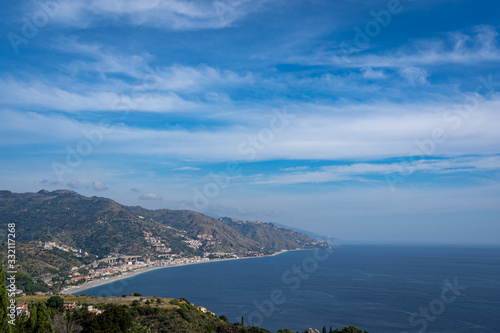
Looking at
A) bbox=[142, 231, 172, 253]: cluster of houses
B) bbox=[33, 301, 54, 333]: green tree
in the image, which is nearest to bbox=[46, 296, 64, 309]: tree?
bbox=[33, 301, 54, 333]: green tree

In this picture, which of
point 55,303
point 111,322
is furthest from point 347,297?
point 111,322

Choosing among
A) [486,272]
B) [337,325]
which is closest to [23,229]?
[337,325]

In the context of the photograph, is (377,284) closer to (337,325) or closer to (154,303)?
(337,325)

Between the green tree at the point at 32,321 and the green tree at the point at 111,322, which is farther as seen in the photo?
the green tree at the point at 111,322

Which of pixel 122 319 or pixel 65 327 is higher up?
pixel 122 319

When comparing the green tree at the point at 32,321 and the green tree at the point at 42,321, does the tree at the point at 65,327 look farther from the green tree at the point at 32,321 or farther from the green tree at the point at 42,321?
the green tree at the point at 32,321

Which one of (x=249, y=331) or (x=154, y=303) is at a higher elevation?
(x=154, y=303)

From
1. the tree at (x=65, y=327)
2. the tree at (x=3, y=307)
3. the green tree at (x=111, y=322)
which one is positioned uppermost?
the tree at (x=3, y=307)

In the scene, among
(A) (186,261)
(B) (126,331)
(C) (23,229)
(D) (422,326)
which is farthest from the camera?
(A) (186,261)

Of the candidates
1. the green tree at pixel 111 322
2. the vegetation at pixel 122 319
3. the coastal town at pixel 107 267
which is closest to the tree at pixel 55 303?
the vegetation at pixel 122 319

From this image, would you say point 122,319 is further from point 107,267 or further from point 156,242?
point 156,242

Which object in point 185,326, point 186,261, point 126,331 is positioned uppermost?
point 126,331
